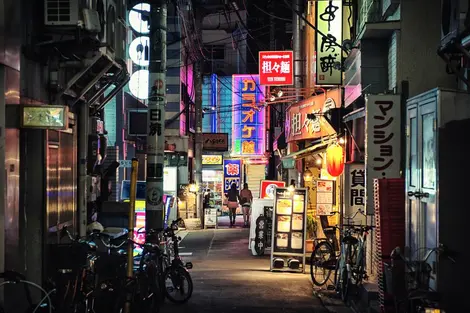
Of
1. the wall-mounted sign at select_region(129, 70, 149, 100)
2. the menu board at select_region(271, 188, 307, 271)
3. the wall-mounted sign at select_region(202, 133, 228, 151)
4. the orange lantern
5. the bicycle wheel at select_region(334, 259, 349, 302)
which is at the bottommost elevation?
the bicycle wheel at select_region(334, 259, 349, 302)

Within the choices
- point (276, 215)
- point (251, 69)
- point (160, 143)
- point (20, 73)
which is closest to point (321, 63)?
point (276, 215)

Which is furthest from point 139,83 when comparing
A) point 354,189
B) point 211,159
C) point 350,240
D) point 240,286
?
point 211,159

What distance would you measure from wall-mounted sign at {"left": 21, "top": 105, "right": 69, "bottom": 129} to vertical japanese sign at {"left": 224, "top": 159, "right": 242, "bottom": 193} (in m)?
28.8

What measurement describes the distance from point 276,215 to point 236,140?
18906 millimetres

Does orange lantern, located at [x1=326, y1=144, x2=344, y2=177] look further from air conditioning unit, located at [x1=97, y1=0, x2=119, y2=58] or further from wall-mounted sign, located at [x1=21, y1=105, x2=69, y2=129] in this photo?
wall-mounted sign, located at [x1=21, y1=105, x2=69, y2=129]

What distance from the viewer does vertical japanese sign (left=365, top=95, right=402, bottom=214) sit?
1095 cm

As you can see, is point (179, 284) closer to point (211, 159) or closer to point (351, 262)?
point (351, 262)

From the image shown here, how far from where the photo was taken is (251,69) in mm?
46406

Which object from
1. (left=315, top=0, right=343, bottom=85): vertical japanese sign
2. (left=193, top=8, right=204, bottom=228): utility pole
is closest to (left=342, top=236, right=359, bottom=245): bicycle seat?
(left=315, top=0, right=343, bottom=85): vertical japanese sign

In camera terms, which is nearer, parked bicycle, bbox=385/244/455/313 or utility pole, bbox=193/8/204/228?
parked bicycle, bbox=385/244/455/313

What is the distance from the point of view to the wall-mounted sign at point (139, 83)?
845 inches

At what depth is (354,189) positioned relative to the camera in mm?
14219

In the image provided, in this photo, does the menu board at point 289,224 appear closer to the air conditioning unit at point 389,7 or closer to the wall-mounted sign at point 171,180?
the air conditioning unit at point 389,7

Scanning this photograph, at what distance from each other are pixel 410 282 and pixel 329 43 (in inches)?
408
